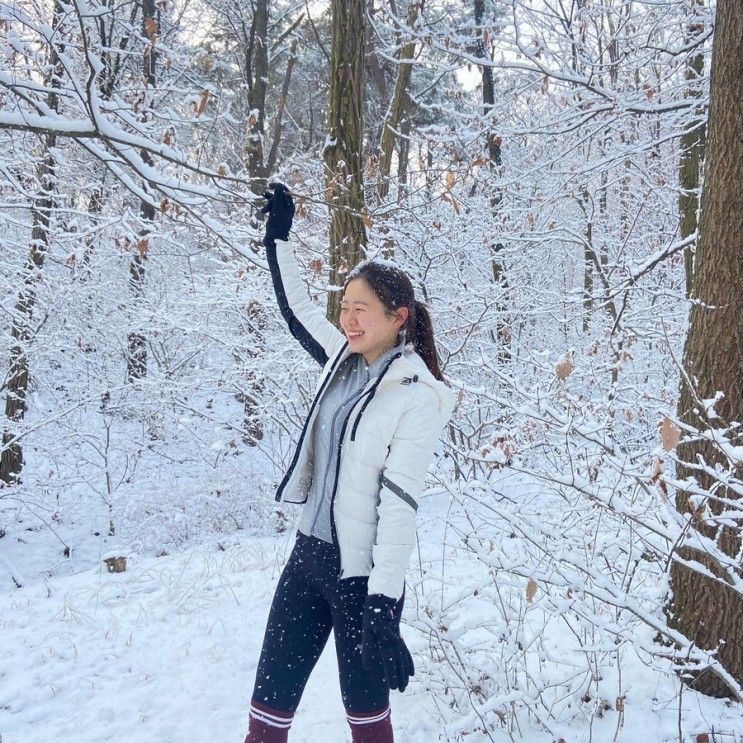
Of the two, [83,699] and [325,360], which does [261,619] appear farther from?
[325,360]

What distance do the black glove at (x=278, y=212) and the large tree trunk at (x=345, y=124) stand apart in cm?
149

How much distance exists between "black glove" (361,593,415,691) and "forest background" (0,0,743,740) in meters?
0.54

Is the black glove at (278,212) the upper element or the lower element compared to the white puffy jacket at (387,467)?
upper

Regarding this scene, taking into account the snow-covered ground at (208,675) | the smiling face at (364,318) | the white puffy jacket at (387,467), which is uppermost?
the smiling face at (364,318)

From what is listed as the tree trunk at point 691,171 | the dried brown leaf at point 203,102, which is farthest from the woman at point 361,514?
the tree trunk at point 691,171

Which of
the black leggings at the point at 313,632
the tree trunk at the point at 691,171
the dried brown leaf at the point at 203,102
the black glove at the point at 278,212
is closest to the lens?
the black leggings at the point at 313,632

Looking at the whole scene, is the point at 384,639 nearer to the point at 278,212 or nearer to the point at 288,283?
the point at 288,283

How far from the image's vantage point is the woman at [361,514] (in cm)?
196

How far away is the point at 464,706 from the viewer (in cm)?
296

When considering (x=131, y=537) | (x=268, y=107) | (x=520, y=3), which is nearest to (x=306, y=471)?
(x=520, y=3)

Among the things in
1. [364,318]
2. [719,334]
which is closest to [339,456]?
[364,318]

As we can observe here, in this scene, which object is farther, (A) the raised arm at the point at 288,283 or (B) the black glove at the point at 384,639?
(A) the raised arm at the point at 288,283

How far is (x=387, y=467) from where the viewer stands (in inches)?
79.1

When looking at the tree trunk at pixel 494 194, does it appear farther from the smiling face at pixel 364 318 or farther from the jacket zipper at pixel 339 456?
the jacket zipper at pixel 339 456
